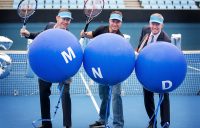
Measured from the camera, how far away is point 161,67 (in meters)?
3.95

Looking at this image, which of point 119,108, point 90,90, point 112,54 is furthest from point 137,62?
point 90,90

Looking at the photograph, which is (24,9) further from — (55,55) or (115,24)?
(55,55)

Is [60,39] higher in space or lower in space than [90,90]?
higher

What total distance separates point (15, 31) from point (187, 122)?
14.2m

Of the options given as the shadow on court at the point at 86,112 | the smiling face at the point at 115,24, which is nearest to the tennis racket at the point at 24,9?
the smiling face at the point at 115,24

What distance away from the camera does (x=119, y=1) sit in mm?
23672

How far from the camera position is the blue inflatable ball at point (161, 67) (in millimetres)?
3957

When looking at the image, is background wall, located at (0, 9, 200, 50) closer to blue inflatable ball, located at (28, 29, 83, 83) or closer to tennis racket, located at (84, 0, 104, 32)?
tennis racket, located at (84, 0, 104, 32)

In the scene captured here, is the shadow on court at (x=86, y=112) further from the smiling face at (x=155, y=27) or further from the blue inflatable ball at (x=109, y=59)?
the blue inflatable ball at (x=109, y=59)

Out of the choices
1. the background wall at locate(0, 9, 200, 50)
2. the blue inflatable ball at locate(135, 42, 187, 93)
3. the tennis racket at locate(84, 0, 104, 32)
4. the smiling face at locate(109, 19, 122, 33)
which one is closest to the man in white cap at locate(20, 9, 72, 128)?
the tennis racket at locate(84, 0, 104, 32)

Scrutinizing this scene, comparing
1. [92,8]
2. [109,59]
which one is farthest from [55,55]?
[92,8]

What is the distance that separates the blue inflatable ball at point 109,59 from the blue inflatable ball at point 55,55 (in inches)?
5.0

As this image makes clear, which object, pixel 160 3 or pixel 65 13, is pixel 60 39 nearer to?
pixel 65 13

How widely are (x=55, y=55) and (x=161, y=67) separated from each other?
3.44 feet
